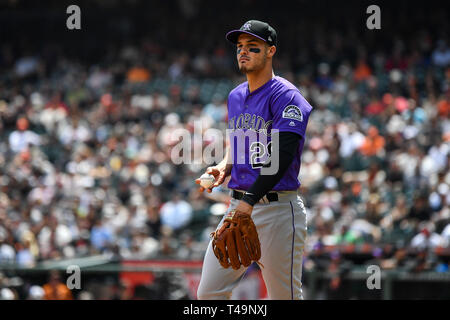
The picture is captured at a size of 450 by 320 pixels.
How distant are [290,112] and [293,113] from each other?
0.02m

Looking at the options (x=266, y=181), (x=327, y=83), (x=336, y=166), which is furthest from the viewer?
(x=327, y=83)

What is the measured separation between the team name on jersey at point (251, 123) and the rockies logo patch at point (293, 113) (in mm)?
146

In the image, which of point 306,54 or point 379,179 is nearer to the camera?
point 379,179

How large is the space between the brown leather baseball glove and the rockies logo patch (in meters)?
0.59

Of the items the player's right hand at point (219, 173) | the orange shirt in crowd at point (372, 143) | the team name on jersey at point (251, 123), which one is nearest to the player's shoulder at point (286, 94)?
the team name on jersey at point (251, 123)

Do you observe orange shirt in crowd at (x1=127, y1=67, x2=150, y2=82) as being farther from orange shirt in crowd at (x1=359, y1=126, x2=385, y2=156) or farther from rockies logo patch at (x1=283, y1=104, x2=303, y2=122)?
rockies logo patch at (x1=283, y1=104, x2=303, y2=122)

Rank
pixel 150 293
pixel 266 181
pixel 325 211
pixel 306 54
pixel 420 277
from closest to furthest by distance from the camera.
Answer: pixel 266 181 < pixel 420 277 < pixel 150 293 < pixel 325 211 < pixel 306 54

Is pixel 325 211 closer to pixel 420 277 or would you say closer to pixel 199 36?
pixel 420 277

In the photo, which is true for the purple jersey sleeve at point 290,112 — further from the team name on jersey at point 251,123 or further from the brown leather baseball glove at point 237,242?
the brown leather baseball glove at point 237,242

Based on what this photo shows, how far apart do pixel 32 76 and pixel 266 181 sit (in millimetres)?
14221

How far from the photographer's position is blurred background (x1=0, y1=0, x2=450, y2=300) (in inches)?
350

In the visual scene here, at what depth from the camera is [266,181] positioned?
388 cm

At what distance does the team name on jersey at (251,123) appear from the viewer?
13.5ft

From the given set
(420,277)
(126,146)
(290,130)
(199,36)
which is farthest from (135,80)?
(290,130)
